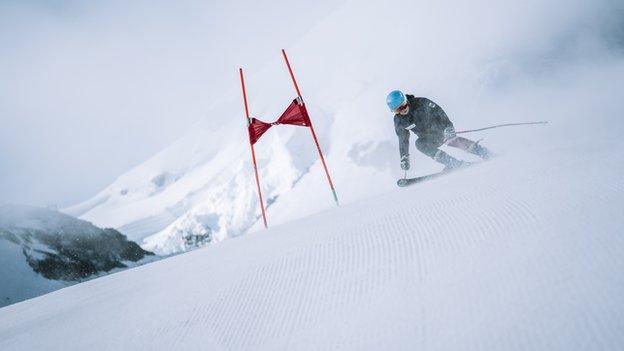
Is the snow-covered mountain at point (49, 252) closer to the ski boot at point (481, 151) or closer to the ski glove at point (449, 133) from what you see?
the ski glove at point (449, 133)

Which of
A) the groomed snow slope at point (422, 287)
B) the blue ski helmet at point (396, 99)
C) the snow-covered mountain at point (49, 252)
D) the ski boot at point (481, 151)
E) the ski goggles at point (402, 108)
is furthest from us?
the snow-covered mountain at point (49, 252)

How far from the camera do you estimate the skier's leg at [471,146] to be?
574 cm

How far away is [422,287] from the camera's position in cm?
139

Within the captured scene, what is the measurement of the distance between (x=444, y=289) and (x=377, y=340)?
339mm

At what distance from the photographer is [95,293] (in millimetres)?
2986

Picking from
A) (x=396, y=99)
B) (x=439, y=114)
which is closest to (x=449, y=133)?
(x=439, y=114)

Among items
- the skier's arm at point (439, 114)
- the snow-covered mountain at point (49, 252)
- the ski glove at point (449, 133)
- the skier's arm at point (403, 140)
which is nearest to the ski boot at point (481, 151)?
the ski glove at point (449, 133)

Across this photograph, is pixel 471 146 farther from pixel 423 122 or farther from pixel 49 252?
pixel 49 252

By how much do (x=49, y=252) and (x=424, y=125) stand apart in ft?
129

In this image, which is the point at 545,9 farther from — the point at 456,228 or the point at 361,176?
the point at 456,228

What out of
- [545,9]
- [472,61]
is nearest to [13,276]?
[472,61]

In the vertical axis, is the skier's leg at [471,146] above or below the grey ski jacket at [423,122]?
below

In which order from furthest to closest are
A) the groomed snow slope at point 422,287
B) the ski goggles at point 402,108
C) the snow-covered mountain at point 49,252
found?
the snow-covered mountain at point 49,252, the ski goggles at point 402,108, the groomed snow slope at point 422,287

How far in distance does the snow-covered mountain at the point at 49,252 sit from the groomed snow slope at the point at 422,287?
2883 cm
